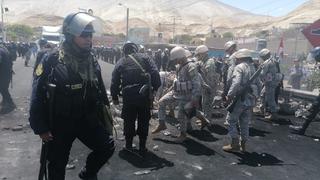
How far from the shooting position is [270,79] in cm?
1234

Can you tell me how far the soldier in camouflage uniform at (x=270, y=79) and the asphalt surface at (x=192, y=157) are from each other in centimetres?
160

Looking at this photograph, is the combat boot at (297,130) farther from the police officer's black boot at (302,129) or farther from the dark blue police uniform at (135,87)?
the dark blue police uniform at (135,87)

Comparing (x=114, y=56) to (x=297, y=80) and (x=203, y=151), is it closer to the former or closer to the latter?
(x=297, y=80)

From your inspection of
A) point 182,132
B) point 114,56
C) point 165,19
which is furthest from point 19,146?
point 165,19

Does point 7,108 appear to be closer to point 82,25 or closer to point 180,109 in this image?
point 180,109

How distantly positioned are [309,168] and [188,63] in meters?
2.77

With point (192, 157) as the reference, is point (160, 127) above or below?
above

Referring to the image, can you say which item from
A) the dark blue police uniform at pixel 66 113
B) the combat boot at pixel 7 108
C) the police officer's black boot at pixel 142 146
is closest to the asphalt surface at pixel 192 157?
the police officer's black boot at pixel 142 146

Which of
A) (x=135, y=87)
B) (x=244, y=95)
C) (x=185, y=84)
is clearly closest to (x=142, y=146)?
(x=135, y=87)

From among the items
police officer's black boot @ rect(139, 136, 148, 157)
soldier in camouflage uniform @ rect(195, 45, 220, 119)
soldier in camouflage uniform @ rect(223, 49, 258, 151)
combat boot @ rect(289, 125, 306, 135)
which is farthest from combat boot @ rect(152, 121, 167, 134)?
combat boot @ rect(289, 125, 306, 135)

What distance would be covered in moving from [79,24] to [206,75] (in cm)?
649

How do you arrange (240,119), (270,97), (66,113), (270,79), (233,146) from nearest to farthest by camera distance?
(66,113)
(240,119)
(233,146)
(270,79)
(270,97)

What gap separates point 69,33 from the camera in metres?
4.74

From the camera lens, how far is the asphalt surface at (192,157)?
695 centimetres
